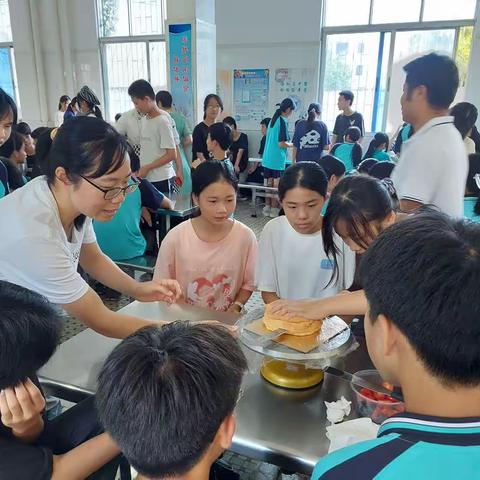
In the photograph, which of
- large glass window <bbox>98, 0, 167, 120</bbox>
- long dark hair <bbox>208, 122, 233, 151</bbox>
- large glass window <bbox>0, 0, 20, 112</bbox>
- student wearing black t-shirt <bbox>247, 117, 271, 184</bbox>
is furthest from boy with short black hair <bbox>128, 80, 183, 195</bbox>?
large glass window <bbox>0, 0, 20, 112</bbox>

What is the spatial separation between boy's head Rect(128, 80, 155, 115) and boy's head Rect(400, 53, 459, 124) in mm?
2306

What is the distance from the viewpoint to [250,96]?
7.39 meters

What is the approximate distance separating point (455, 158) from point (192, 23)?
389cm

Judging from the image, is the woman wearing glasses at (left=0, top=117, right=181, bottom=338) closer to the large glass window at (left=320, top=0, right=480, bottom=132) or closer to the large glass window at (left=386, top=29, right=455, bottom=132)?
the large glass window at (left=386, top=29, right=455, bottom=132)

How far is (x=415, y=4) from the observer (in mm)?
6176

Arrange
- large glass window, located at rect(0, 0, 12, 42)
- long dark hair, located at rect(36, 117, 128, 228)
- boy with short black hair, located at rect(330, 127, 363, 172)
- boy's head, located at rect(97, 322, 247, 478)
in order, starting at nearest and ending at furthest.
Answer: boy's head, located at rect(97, 322, 247, 478) → long dark hair, located at rect(36, 117, 128, 228) → boy with short black hair, located at rect(330, 127, 363, 172) → large glass window, located at rect(0, 0, 12, 42)

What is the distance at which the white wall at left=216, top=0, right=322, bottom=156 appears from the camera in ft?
21.9

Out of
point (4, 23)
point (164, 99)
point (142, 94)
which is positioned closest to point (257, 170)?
point (164, 99)

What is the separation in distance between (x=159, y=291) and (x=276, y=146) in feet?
15.4

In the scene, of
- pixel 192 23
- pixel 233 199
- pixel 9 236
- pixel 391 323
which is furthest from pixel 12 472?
pixel 192 23

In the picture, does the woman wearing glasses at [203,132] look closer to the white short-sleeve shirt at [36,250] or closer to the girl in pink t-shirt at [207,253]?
the girl in pink t-shirt at [207,253]

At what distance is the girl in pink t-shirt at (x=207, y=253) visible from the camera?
5.89 ft

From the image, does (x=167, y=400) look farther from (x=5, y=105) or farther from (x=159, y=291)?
(x=5, y=105)

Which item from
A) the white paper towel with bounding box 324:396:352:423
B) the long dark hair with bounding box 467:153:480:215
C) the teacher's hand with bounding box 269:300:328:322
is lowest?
the white paper towel with bounding box 324:396:352:423
